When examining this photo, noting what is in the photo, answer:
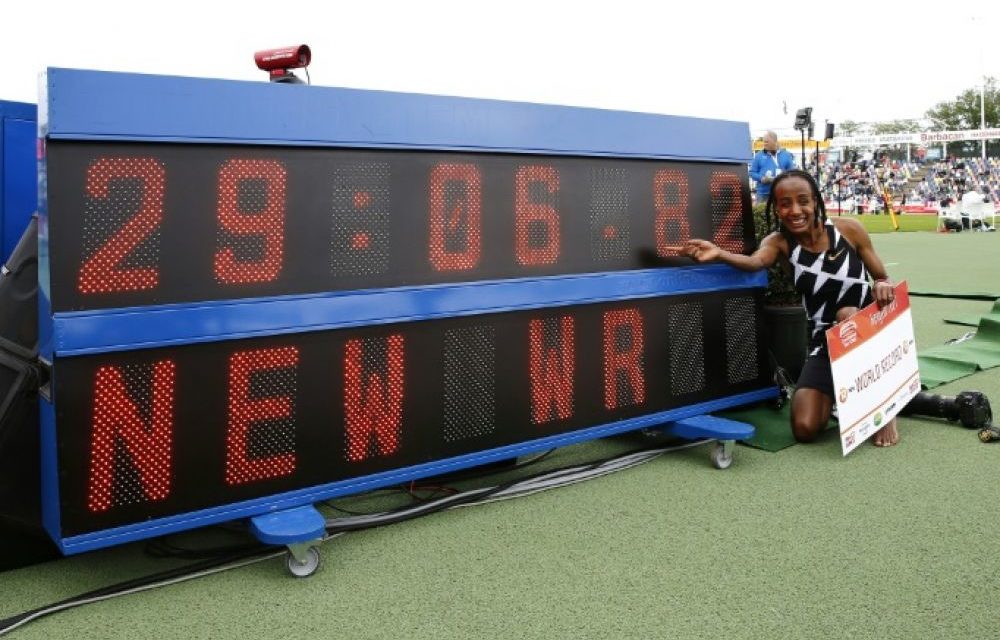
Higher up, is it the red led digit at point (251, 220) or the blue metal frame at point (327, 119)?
the blue metal frame at point (327, 119)

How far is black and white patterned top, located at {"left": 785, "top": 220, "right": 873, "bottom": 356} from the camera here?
13.7 ft

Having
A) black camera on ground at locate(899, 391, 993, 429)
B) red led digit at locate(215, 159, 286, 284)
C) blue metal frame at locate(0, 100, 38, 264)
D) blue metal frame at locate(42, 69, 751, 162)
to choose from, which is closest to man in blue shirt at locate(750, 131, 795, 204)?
black camera on ground at locate(899, 391, 993, 429)

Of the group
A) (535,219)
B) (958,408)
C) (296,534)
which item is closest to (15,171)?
(296,534)

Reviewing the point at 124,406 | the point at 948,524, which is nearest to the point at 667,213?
the point at 948,524

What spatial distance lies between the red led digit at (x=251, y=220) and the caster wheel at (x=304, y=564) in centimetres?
88

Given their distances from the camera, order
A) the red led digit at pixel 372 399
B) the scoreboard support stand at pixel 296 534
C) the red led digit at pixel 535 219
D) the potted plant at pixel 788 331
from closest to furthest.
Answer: the scoreboard support stand at pixel 296 534
the red led digit at pixel 372 399
the red led digit at pixel 535 219
the potted plant at pixel 788 331

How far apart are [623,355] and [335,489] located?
A: 139 cm

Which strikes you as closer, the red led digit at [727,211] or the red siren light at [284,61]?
the red siren light at [284,61]

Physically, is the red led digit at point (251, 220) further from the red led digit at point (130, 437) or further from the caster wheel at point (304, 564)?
the caster wheel at point (304, 564)

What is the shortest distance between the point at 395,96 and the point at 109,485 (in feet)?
5.09

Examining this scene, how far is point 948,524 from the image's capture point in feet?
9.63

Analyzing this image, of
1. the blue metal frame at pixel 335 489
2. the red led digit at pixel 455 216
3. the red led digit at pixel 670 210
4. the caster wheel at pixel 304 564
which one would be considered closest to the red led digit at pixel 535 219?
the red led digit at pixel 455 216

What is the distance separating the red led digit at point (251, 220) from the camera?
8.52ft

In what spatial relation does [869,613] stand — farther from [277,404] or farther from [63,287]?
[63,287]
